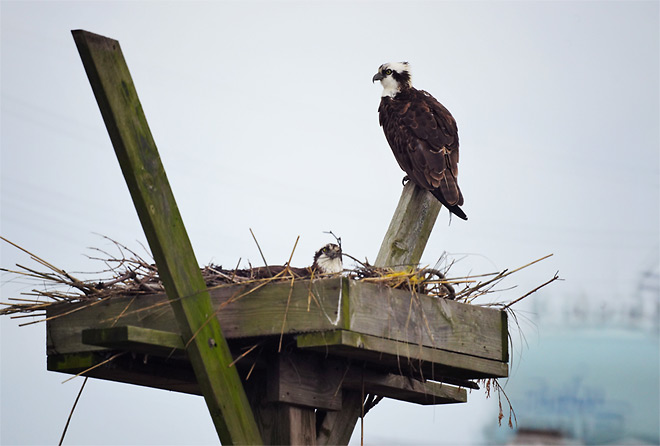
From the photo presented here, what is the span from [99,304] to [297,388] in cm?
91

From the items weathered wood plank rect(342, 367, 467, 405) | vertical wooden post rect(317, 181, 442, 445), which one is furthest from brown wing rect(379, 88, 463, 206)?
weathered wood plank rect(342, 367, 467, 405)

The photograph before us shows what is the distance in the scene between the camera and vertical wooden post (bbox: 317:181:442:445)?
3932 mm

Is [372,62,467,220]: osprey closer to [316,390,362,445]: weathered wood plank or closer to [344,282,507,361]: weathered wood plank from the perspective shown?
[344,282,507,361]: weathered wood plank

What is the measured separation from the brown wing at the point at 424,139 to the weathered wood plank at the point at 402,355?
1072mm

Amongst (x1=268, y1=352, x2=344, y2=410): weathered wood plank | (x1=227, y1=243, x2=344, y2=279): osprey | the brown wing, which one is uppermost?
the brown wing

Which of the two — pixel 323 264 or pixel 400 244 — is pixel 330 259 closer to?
pixel 323 264

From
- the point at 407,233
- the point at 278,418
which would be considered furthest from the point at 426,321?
the point at 407,233

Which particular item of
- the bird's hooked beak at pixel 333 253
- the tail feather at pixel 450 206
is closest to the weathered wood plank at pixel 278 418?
the bird's hooked beak at pixel 333 253

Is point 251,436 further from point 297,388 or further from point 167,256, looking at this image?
point 167,256

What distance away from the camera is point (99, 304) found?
3871mm

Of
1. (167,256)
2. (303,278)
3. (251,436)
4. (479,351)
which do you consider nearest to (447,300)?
(479,351)

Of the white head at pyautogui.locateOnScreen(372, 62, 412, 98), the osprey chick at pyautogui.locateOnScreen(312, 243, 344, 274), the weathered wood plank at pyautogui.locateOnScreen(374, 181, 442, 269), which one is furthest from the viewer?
the white head at pyautogui.locateOnScreen(372, 62, 412, 98)

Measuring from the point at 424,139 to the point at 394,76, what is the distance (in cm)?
102

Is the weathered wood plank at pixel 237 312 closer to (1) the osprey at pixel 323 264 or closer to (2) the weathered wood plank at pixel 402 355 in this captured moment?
(2) the weathered wood plank at pixel 402 355
